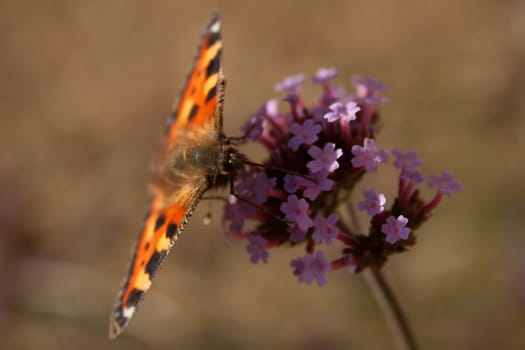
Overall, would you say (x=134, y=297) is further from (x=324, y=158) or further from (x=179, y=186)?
(x=324, y=158)

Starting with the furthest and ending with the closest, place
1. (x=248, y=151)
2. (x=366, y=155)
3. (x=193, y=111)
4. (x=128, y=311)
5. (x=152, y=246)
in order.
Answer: (x=248, y=151)
(x=193, y=111)
(x=366, y=155)
(x=152, y=246)
(x=128, y=311)

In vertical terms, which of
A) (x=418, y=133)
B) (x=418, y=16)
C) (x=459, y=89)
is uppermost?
(x=418, y=16)

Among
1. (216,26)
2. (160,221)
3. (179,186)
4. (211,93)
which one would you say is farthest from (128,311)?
(216,26)

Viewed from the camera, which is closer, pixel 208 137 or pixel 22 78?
pixel 208 137

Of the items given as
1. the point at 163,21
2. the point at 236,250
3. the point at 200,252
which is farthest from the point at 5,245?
the point at 163,21

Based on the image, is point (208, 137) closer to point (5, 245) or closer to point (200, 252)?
point (200, 252)

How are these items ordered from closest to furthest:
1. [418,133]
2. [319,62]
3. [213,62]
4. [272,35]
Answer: [213,62]
[418,133]
[319,62]
[272,35]
